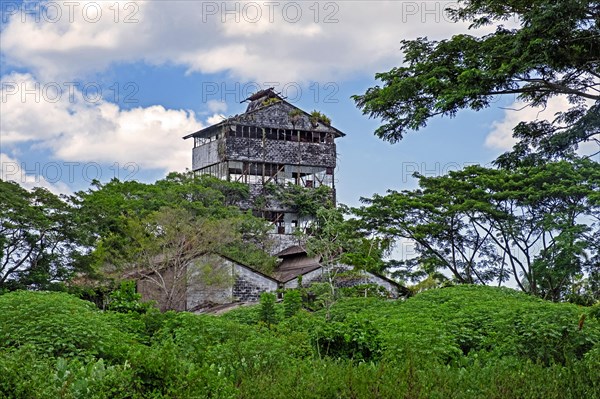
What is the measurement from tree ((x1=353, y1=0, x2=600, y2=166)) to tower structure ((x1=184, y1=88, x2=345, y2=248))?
3356 cm

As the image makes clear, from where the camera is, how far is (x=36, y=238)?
28984 mm

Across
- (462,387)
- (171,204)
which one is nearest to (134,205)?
(171,204)

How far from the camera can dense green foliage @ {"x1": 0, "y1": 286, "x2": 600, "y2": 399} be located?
20.2ft

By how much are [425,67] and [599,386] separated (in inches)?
269

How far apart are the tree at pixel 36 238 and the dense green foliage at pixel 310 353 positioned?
33.5ft

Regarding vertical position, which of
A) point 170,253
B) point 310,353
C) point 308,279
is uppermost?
point 170,253

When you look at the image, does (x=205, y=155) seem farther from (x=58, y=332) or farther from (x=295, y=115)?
(x=58, y=332)

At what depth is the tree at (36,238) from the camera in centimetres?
2833

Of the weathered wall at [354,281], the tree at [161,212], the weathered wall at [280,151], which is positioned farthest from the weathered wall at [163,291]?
the weathered wall at [280,151]

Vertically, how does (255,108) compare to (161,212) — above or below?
above

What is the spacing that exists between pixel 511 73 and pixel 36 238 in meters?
21.4

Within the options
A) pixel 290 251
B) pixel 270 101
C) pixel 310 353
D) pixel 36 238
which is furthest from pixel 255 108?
pixel 310 353

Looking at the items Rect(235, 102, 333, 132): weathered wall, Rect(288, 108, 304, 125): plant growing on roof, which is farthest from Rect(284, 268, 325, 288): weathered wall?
Rect(288, 108, 304, 125): plant growing on roof

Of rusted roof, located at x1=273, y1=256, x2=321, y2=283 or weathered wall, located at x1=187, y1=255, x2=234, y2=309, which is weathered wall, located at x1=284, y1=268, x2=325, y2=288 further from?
weathered wall, located at x1=187, y1=255, x2=234, y2=309
